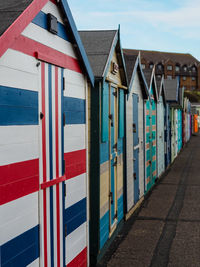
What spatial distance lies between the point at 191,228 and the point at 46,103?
5.24m

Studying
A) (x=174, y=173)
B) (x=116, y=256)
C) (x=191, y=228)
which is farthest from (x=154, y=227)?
(x=174, y=173)

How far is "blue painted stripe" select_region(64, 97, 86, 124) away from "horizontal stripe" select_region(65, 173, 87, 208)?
781 mm

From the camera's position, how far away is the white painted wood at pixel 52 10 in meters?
4.23

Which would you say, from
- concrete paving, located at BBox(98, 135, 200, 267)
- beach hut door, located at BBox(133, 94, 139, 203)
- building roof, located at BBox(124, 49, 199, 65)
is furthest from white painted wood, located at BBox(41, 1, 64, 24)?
building roof, located at BBox(124, 49, 199, 65)

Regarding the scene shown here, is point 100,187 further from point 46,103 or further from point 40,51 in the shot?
point 40,51

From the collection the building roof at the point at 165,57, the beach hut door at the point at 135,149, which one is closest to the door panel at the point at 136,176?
the beach hut door at the point at 135,149

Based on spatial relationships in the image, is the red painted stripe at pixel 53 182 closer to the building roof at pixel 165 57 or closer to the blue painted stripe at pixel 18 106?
the blue painted stripe at pixel 18 106

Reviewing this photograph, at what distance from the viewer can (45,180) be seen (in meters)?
4.15

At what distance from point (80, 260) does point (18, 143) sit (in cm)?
253

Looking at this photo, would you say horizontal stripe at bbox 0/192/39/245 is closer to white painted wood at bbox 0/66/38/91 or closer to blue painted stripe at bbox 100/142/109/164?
white painted wood at bbox 0/66/38/91

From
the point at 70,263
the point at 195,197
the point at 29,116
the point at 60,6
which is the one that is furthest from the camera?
the point at 195,197

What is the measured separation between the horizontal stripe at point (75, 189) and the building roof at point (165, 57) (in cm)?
8845

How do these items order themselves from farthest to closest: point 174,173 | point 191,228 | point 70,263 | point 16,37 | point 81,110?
point 174,173, point 191,228, point 81,110, point 70,263, point 16,37

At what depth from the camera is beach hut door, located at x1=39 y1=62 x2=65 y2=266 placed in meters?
4.07
